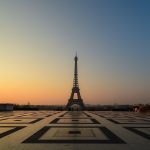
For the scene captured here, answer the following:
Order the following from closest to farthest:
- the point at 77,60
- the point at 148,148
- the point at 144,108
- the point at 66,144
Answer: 1. the point at 148,148
2. the point at 66,144
3. the point at 144,108
4. the point at 77,60

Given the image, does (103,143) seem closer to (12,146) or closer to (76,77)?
(12,146)

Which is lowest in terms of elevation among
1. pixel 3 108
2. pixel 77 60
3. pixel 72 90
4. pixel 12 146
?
pixel 12 146

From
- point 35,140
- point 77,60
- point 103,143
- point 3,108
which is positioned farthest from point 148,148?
point 77,60

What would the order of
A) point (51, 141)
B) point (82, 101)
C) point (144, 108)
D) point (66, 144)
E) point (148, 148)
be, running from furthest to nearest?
point (82, 101), point (144, 108), point (51, 141), point (66, 144), point (148, 148)

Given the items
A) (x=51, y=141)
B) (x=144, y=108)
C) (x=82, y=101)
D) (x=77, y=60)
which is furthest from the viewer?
(x=77, y=60)

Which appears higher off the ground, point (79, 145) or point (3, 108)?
point (3, 108)

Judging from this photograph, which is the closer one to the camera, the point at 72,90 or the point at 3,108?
the point at 3,108

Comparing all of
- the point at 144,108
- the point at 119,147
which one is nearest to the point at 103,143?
the point at 119,147

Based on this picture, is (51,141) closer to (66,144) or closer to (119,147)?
(66,144)

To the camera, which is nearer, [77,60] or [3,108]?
[3,108]
